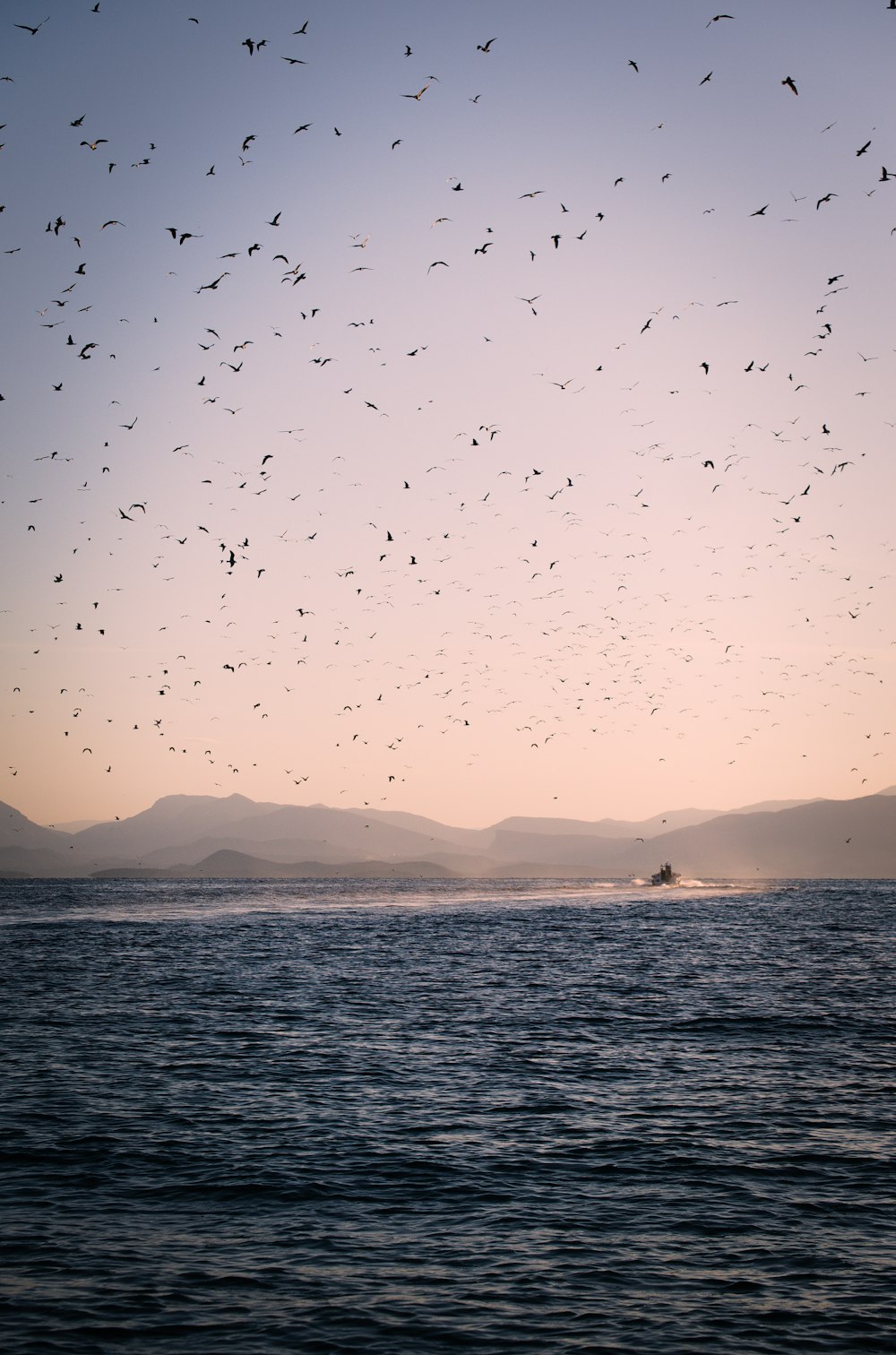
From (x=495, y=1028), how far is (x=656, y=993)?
1480 centimetres

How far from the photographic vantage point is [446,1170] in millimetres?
20969

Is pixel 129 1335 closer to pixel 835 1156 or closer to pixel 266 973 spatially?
pixel 835 1156

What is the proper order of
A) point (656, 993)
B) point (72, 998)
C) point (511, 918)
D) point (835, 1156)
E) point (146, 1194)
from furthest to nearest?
point (511, 918) < point (656, 993) < point (72, 998) < point (835, 1156) < point (146, 1194)

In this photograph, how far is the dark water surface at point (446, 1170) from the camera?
47.1 feet

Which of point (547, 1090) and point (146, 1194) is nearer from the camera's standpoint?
point (146, 1194)

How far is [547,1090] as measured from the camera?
92.3 ft

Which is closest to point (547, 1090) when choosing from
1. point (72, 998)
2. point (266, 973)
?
point (72, 998)

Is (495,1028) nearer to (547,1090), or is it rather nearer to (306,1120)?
(547,1090)

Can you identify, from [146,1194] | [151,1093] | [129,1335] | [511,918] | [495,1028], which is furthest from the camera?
[511,918]

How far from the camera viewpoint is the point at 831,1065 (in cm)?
3197

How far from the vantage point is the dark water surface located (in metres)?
14.4

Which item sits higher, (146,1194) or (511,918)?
(146,1194)

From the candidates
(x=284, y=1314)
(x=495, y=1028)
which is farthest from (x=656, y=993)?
(x=284, y=1314)

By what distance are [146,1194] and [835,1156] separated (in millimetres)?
14856
